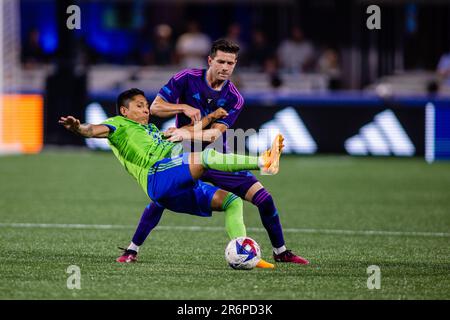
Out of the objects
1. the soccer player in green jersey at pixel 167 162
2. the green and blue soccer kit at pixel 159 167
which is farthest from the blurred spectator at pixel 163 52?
the green and blue soccer kit at pixel 159 167

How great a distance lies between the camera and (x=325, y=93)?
21.4m

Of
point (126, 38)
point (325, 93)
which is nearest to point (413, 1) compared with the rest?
point (325, 93)

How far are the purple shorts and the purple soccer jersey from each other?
425 millimetres

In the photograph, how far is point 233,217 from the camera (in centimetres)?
819

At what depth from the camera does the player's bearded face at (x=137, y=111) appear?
8.38m

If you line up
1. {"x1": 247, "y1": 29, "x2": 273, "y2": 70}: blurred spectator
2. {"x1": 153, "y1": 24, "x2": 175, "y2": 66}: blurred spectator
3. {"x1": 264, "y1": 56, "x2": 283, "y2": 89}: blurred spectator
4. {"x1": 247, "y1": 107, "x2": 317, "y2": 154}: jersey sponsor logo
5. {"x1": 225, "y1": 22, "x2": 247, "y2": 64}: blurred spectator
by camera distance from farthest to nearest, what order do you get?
{"x1": 153, "y1": 24, "x2": 175, "y2": 66}: blurred spectator → {"x1": 247, "y1": 29, "x2": 273, "y2": 70}: blurred spectator → {"x1": 225, "y1": 22, "x2": 247, "y2": 64}: blurred spectator → {"x1": 264, "y1": 56, "x2": 283, "y2": 89}: blurred spectator → {"x1": 247, "y1": 107, "x2": 317, "y2": 154}: jersey sponsor logo

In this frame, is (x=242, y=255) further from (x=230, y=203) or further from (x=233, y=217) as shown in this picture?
(x=230, y=203)

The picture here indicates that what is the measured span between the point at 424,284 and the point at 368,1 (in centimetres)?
1659

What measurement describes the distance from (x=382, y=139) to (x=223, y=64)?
12.3 m

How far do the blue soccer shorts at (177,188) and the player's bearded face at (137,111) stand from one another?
51 centimetres

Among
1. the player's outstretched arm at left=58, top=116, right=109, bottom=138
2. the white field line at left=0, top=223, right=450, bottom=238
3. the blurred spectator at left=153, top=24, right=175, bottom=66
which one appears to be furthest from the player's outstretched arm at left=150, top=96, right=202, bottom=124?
the blurred spectator at left=153, top=24, right=175, bottom=66

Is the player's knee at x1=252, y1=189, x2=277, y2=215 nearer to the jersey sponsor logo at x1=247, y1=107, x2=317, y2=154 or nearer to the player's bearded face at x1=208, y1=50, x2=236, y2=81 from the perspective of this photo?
the player's bearded face at x1=208, y1=50, x2=236, y2=81

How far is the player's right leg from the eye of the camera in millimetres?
7484

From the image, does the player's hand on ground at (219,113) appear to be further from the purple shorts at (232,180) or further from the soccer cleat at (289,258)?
the soccer cleat at (289,258)
